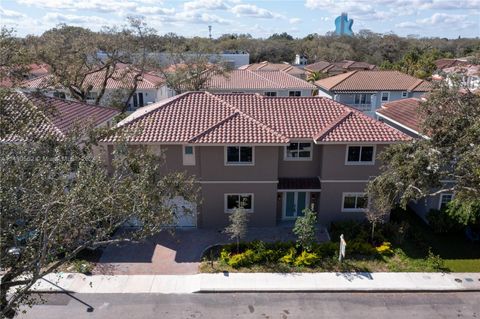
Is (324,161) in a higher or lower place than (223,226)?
higher

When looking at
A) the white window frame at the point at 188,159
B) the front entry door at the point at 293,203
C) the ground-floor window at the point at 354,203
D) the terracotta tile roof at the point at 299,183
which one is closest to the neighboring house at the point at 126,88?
the white window frame at the point at 188,159

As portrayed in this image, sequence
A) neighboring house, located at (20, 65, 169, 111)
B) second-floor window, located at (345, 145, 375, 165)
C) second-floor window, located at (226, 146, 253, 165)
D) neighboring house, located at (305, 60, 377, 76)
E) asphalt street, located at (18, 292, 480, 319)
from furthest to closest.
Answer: neighboring house, located at (305, 60, 377, 76) < neighboring house, located at (20, 65, 169, 111) < second-floor window, located at (345, 145, 375, 165) < second-floor window, located at (226, 146, 253, 165) < asphalt street, located at (18, 292, 480, 319)

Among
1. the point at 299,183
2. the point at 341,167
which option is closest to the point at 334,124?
the point at 341,167

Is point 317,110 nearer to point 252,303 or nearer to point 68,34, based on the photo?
point 252,303

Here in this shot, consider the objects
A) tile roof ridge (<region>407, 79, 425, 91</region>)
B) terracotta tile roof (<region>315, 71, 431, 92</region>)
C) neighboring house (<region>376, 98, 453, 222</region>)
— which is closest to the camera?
neighboring house (<region>376, 98, 453, 222</region>)

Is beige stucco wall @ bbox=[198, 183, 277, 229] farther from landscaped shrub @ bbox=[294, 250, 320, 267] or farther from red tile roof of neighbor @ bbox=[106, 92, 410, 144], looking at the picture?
landscaped shrub @ bbox=[294, 250, 320, 267]

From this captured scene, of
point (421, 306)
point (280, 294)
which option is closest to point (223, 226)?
point (280, 294)

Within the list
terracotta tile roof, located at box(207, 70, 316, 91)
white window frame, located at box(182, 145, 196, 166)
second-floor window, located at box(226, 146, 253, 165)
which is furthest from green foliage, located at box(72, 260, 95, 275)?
terracotta tile roof, located at box(207, 70, 316, 91)
